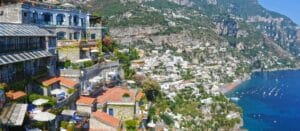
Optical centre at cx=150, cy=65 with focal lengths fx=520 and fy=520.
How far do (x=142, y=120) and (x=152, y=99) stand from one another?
1363 centimetres

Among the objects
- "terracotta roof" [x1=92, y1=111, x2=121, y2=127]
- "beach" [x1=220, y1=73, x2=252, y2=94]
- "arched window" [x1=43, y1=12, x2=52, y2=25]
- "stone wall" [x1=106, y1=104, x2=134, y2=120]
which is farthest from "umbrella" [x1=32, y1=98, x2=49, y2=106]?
"beach" [x1=220, y1=73, x2=252, y2=94]

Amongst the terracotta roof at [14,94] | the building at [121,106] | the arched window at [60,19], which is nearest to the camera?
the terracotta roof at [14,94]

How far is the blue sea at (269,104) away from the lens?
329 ft

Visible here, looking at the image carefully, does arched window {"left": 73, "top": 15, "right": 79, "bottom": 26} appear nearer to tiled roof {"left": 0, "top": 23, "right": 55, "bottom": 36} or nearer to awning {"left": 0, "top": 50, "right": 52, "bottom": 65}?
tiled roof {"left": 0, "top": 23, "right": 55, "bottom": 36}

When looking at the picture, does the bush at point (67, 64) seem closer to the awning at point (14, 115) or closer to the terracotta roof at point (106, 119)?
the terracotta roof at point (106, 119)

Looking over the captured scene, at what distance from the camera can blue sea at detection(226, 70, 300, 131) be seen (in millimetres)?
100131

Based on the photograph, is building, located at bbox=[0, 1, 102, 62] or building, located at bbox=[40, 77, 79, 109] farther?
building, located at bbox=[0, 1, 102, 62]

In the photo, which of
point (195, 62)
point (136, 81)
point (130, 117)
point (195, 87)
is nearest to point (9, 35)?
point (130, 117)

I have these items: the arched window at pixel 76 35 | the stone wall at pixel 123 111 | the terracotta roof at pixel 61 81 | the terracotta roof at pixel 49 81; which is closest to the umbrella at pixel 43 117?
the terracotta roof at pixel 49 81

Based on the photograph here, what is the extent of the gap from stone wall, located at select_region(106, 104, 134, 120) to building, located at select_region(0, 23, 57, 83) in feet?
16.5

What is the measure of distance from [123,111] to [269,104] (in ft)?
340

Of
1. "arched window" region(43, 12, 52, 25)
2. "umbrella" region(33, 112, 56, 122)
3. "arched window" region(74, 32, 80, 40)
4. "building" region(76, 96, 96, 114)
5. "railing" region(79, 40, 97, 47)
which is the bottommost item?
"building" region(76, 96, 96, 114)

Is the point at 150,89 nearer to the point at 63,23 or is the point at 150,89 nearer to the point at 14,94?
the point at 63,23

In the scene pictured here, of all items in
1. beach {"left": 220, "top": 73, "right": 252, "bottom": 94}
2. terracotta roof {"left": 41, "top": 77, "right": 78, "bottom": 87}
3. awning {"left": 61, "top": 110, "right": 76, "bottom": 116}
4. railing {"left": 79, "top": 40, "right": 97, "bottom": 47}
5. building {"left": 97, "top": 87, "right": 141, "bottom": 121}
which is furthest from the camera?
beach {"left": 220, "top": 73, "right": 252, "bottom": 94}
